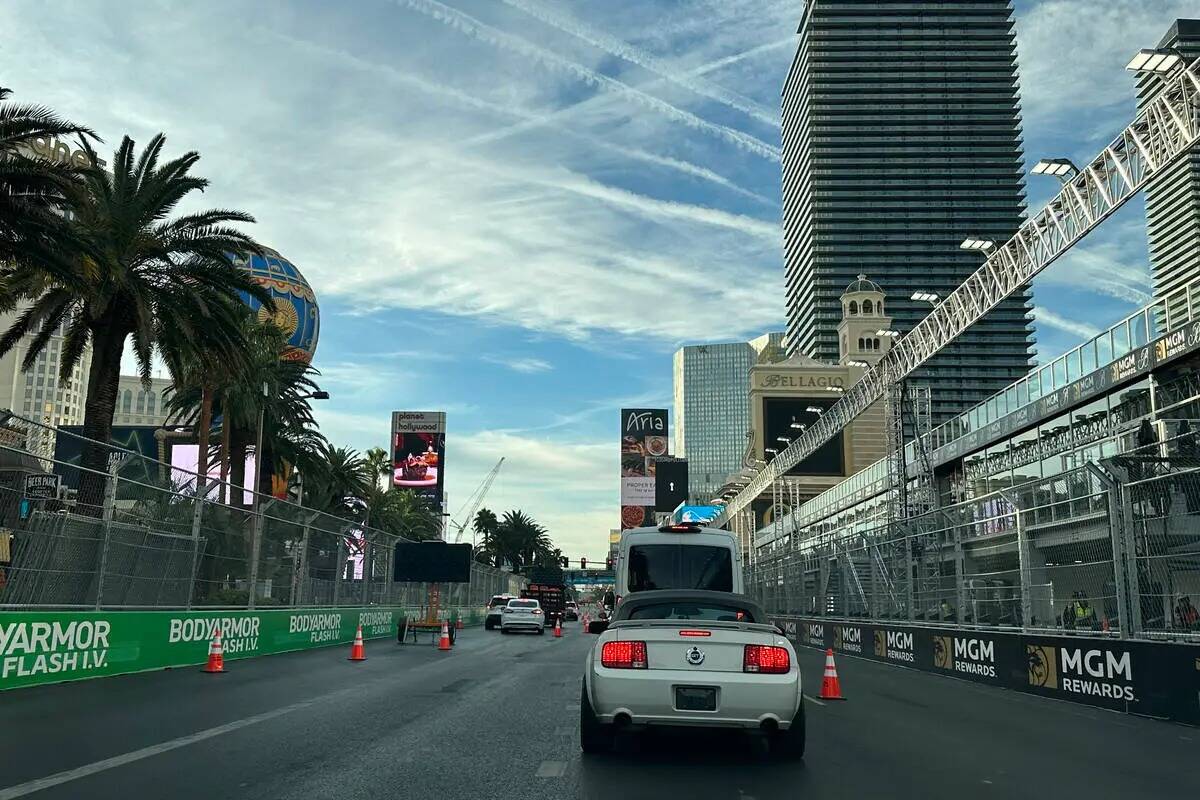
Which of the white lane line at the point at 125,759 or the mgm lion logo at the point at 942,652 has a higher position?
the mgm lion logo at the point at 942,652

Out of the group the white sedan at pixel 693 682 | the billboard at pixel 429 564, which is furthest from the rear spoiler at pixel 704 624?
the billboard at pixel 429 564

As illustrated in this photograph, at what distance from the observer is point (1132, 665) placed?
12812 mm

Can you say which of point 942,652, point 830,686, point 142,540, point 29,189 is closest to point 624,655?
point 830,686

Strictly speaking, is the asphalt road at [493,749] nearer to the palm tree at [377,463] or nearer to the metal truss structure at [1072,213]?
the metal truss structure at [1072,213]

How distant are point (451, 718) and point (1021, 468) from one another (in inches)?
1615

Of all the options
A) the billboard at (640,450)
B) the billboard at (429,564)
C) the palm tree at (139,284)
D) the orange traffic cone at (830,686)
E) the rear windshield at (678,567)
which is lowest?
the orange traffic cone at (830,686)

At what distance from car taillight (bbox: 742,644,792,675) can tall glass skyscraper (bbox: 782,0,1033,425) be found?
18566cm

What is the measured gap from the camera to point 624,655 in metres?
8.09

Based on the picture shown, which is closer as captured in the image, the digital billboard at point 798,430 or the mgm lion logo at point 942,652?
the mgm lion logo at point 942,652

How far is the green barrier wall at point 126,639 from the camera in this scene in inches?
516

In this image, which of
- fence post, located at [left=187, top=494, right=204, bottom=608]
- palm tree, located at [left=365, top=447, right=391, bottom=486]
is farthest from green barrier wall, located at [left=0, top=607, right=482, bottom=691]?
palm tree, located at [left=365, top=447, right=391, bottom=486]

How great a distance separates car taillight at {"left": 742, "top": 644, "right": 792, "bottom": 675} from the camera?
7.97m

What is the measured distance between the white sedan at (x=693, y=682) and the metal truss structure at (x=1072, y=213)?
18.2 m

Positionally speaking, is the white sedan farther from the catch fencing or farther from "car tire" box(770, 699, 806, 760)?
the catch fencing
